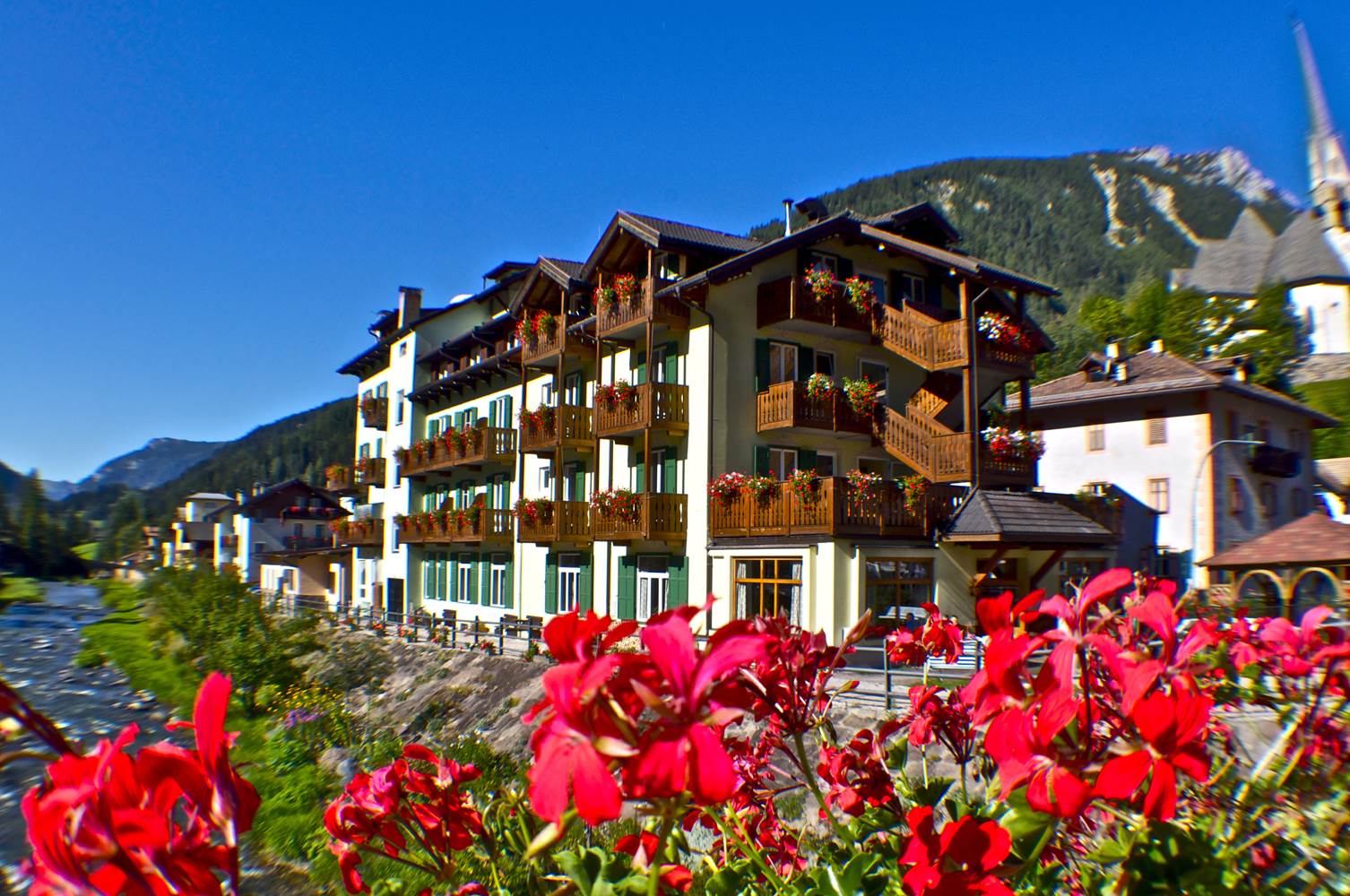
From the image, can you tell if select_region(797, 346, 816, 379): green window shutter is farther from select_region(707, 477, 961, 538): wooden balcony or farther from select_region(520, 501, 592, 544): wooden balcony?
select_region(520, 501, 592, 544): wooden balcony

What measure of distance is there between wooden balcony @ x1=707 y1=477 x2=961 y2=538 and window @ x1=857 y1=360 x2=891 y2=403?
3.67 meters

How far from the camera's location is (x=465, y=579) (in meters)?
34.1

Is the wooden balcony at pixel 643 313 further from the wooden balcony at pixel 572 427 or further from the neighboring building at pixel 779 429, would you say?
the wooden balcony at pixel 572 427

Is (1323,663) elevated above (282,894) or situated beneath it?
elevated above

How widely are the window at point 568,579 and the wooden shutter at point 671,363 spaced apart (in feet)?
20.9

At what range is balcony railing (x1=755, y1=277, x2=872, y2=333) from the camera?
2131cm

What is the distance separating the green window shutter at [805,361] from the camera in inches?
894

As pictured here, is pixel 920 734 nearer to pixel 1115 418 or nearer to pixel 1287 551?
pixel 1287 551

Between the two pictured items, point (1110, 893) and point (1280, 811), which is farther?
point (1280, 811)

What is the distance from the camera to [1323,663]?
1.84 metres

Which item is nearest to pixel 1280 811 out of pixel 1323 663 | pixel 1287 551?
pixel 1323 663

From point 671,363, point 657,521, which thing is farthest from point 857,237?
point 657,521

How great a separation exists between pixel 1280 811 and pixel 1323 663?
13.4 inches

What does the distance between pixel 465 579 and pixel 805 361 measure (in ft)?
55.7
